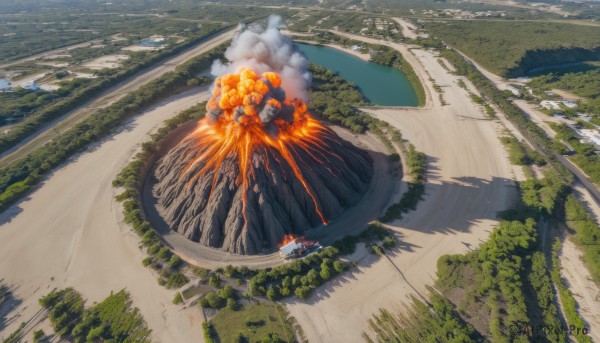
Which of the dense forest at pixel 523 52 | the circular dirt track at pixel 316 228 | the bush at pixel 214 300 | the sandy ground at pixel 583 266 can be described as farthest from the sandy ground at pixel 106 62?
the sandy ground at pixel 583 266

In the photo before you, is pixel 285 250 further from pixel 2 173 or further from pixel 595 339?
pixel 2 173

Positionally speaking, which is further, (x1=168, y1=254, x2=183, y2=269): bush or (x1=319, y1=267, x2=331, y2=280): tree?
(x1=168, y1=254, x2=183, y2=269): bush

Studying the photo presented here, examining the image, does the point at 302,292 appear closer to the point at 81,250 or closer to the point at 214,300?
the point at 214,300

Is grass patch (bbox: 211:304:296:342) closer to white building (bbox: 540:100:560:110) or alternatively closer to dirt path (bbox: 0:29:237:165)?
dirt path (bbox: 0:29:237:165)

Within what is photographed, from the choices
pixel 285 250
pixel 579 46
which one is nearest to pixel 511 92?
pixel 579 46

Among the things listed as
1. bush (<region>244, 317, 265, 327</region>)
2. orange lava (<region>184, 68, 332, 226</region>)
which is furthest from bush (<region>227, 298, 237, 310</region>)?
orange lava (<region>184, 68, 332, 226</region>)

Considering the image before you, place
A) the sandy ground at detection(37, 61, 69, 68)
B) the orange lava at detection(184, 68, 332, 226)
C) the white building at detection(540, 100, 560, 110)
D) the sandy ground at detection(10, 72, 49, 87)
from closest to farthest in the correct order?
the orange lava at detection(184, 68, 332, 226) → the white building at detection(540, 100, 560, 110) → the sandy ground at detection(10, 72, 49, 87) → the sandy ground at detection(37, 61, 69, 68)

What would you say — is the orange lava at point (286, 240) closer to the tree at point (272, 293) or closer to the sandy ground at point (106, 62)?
the tree at point (272, 293)
